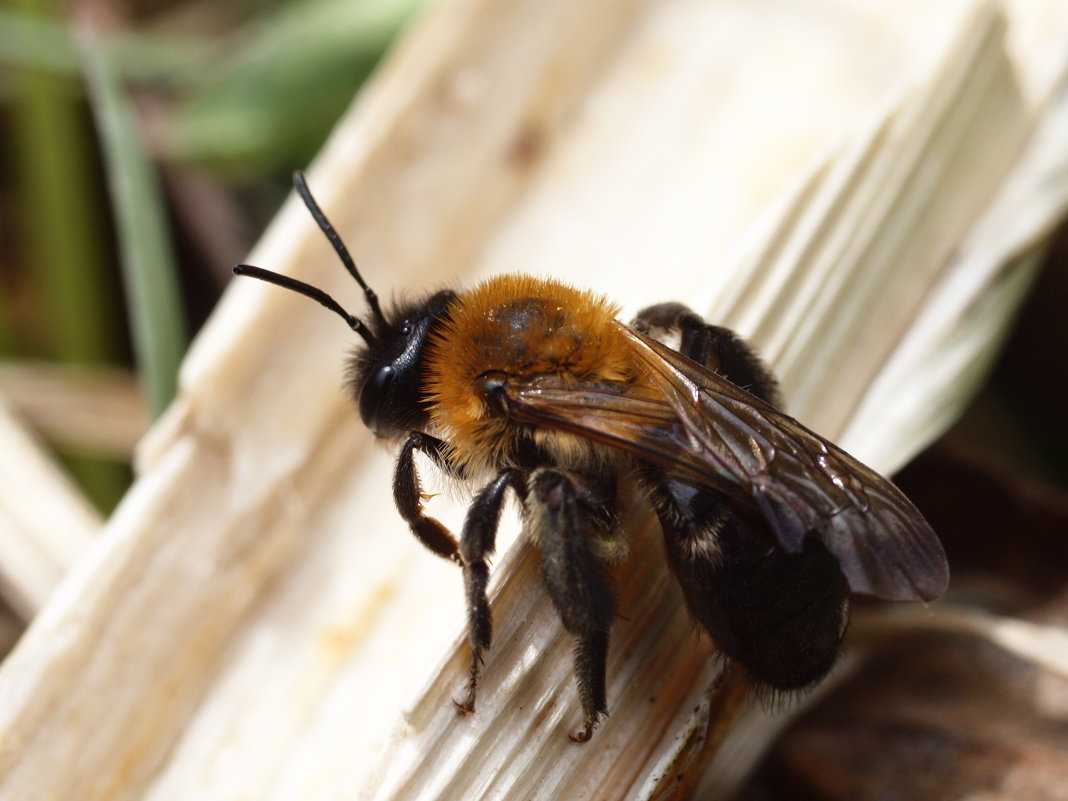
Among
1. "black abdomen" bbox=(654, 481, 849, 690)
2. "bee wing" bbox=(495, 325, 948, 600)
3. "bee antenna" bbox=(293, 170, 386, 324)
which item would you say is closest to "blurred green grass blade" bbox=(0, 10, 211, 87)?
"bee antenna" bbox=(293, 170, 386, 324)

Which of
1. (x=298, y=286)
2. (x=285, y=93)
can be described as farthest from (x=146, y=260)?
(x=285, y=93)

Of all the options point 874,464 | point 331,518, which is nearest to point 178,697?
point 331,518

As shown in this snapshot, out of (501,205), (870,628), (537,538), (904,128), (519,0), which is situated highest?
(519,0)

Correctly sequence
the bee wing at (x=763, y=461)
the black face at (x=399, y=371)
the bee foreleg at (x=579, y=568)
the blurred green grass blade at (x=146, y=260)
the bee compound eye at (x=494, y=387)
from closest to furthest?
the bee wing at (x=763, y=461)
the bee foreleg at (x=579, y=568)
the bee compound eye at (x=494, y=387)
the black face at (x=399, y=371)
the blurred green grass blade at (x=146, y=260)

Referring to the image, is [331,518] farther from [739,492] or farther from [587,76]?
[587,76]

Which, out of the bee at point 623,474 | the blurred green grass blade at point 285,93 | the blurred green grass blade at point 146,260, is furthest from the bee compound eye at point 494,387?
the blurred green grass blade at point 285,93

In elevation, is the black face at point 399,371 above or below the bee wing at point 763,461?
above

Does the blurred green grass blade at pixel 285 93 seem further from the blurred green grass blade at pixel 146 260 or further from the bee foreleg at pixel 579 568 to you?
the bee foreleg at pixel 579 568

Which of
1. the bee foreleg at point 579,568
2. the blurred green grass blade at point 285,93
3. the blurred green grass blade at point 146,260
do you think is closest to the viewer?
the bee foreleg at point 579,568
